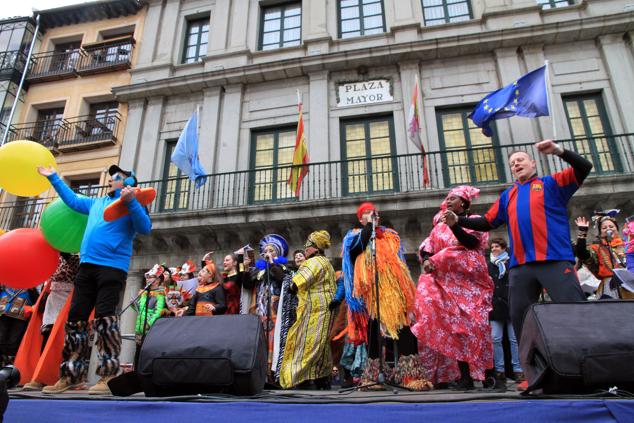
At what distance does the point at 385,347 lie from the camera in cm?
445

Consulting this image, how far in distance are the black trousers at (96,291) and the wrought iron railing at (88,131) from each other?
9.97 meters

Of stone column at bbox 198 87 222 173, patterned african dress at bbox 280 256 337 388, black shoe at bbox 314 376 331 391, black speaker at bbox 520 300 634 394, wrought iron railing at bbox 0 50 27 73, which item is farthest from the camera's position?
wrought iron railing at bbox 0 50 27 73

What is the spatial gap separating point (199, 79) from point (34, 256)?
877 centimetres

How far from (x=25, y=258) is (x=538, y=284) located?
4740 millimetres

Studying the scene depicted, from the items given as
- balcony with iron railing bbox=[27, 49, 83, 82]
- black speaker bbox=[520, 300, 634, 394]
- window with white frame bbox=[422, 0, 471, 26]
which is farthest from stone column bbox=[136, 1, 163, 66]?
black speaker bbox=[520, 300, 634, 394]

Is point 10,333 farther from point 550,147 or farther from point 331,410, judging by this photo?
point 550,147

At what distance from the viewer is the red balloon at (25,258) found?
4491 mm

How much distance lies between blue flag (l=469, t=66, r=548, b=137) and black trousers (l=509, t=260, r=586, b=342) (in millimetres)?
6507

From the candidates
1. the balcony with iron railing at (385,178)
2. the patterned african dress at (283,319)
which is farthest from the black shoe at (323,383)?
the balcony with iron railing at (385,178)

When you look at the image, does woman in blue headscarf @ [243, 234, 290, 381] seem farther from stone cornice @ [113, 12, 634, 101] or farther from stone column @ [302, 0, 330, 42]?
stone column @ [302, 0, 330, 42]

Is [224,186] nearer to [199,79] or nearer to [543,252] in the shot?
[199,79]

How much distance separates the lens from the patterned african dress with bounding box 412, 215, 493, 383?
12.5ft

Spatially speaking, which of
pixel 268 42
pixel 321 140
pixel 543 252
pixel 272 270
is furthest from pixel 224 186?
pixel 543 252

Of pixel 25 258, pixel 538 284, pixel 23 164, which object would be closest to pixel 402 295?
pixel 538 284
